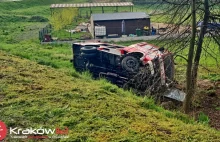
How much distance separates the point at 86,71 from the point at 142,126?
246 inches

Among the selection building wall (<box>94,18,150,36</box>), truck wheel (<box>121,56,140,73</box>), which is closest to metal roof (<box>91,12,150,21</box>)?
building wall (<box>94,18,150,36</box>)

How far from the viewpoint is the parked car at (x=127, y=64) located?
9789 mm

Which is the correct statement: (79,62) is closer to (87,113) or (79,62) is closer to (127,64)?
(127,64)

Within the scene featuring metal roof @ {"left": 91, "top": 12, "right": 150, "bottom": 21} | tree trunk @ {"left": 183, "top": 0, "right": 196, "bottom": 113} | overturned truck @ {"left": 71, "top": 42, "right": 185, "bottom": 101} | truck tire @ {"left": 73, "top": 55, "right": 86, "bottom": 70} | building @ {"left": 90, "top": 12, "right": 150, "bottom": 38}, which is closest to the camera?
tree trunk @ {"left": 183, "top": 0, "right": 196, "bottom": 113}

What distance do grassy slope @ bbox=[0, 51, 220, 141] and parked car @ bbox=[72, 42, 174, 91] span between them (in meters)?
1.59

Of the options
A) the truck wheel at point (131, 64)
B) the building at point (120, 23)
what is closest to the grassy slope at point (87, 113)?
the truck wheel at point (131, 64)

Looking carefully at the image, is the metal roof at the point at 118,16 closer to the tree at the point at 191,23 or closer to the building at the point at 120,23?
the building at the point at 120,23

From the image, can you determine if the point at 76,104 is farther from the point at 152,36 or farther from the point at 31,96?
the point at 152,36

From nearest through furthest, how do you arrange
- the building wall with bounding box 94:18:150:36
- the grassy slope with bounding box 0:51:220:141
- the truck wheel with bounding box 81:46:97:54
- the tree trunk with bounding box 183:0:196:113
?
the grassy slope with bounding box 0:51:220:141
the tree trunk with bounding box 183:0:196:113
the truck wheel with bounding box 81:46:97:54
the building wall with bounding box 94:18:150:36

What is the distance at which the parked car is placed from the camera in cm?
979

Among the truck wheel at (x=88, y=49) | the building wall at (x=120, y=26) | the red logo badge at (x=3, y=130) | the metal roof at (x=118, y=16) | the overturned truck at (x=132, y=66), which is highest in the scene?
the metal roof at (x=118, y=16)

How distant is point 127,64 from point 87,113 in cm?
472

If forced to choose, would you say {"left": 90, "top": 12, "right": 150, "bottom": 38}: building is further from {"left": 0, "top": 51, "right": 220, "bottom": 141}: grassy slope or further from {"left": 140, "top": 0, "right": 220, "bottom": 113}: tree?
{"left": 0, "top": 51, "right": 220, "bottom": 141}: grassy slope

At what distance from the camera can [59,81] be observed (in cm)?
888
